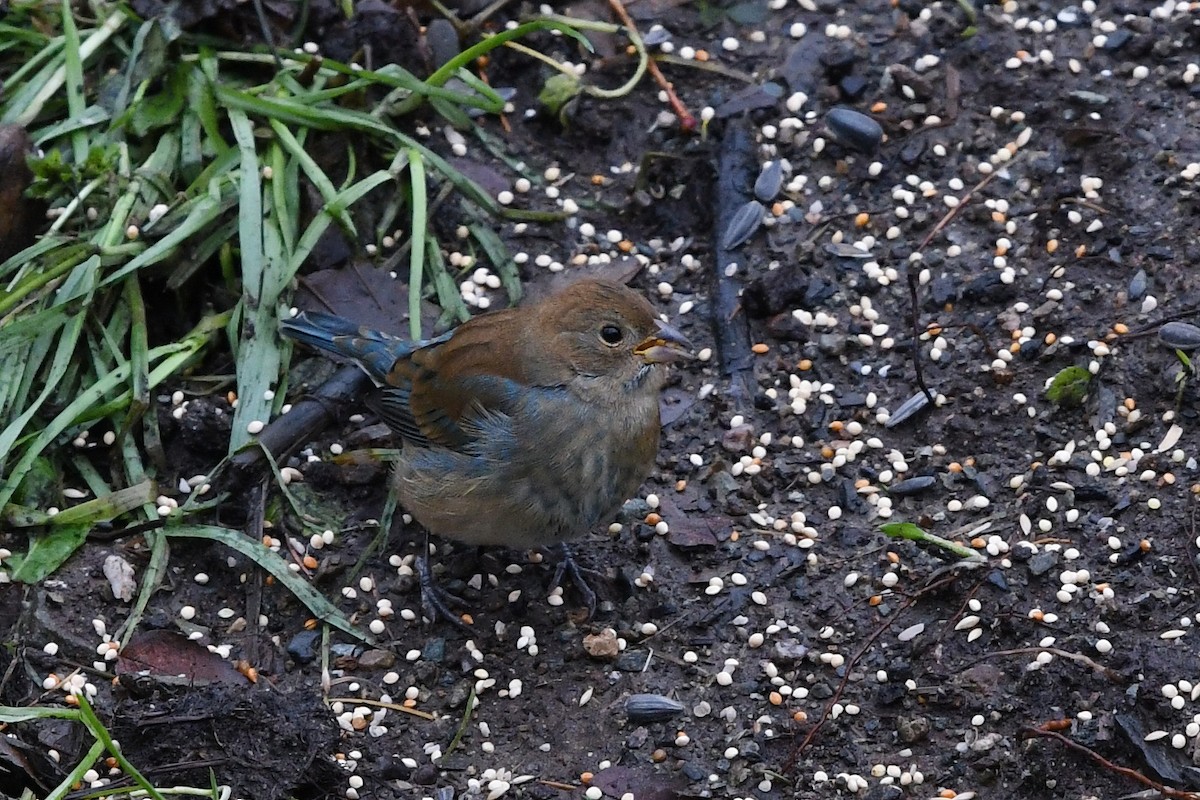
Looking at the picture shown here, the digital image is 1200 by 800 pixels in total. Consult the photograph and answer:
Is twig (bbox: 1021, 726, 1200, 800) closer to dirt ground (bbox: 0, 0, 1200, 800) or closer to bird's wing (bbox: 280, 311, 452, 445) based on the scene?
dirt ground (bbox: 0, 0, 1200, 800)

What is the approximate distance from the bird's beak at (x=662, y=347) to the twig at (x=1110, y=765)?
4.36 ft

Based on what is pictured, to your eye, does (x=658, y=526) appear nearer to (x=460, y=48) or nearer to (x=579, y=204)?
(x=579, y=204)

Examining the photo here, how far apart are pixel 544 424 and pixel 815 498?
88 centimetres

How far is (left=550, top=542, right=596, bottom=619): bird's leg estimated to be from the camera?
14.1 ft

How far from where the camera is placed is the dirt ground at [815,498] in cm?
381

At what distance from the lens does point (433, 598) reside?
14.1 ft

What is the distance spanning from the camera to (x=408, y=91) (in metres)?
5.24

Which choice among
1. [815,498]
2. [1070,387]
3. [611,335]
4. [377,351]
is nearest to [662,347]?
[611,335]

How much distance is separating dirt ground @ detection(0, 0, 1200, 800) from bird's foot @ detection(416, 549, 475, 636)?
0.05 m

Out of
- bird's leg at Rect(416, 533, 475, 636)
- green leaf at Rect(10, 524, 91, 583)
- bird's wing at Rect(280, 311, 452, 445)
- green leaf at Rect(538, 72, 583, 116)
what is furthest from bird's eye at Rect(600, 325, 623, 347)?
green leaf at Rect(10, 524, 91, 583)

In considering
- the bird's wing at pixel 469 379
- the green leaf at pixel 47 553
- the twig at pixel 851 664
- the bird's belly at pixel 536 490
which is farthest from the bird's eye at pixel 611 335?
the green leaf at pixel 47 553

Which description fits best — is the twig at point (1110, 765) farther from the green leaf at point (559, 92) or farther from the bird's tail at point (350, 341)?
the green leaf at point (559, 92)

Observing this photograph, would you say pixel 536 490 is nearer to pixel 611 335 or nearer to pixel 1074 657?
pixel 611 335

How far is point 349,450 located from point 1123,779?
2.41m
